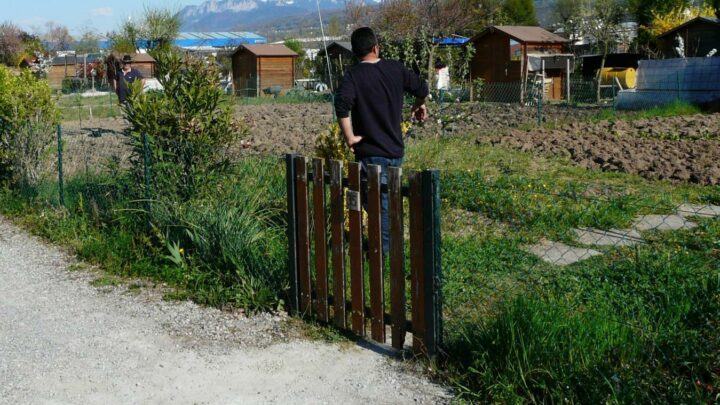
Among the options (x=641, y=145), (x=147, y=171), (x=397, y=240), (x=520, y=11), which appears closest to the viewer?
(x=397, y=240)

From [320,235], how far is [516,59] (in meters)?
33.4

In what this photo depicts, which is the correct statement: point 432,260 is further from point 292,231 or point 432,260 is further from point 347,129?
point 347,129

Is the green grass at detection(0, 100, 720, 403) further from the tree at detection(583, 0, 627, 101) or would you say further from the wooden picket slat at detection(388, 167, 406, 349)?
the tree at detection(583, 0, 627, 101)

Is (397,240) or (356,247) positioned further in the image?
(356,247)

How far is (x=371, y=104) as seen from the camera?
21.1ft

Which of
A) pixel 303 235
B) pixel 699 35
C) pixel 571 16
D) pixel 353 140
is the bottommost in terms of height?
pixel 303 235

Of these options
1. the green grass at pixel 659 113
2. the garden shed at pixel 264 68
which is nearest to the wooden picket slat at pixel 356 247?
the green grass at pixel 659 113

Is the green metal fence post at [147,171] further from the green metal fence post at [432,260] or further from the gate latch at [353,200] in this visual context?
the green metal fence post at [432,260]

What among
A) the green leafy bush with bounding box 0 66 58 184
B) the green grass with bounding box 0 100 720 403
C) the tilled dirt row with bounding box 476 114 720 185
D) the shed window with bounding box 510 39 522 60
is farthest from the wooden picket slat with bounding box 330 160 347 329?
the shed window with bounding box 510 39 522 60

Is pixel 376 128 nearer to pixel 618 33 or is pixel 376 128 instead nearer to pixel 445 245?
pixel 445 245

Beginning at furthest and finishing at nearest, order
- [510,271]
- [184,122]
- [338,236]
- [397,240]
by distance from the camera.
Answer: [184,122] → [510,271] → [338,236] → [397,240]

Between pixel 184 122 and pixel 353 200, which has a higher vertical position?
pixel 184 122

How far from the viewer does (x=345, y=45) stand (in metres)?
44.6

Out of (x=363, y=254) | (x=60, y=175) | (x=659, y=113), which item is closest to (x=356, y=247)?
(x=363, y=254)
